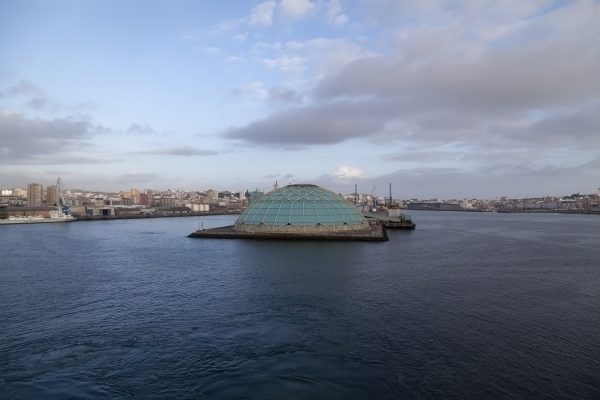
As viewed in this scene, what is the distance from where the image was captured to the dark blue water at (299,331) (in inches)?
417

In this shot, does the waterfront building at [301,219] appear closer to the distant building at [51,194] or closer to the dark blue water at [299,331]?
the dark blue water at [299,331]

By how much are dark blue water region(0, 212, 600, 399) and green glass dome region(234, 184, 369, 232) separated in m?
15.7

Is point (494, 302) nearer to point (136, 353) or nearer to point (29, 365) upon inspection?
point (136, 353)

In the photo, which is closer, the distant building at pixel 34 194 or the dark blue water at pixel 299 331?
the dark blue water at pixel 299 331

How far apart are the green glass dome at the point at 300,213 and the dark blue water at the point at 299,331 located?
15.7 metres

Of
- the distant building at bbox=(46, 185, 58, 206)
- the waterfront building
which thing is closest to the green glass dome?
the waterfront building

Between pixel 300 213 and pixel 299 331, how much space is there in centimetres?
3137

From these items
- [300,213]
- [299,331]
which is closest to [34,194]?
[300,213]

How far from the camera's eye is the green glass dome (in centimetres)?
4459

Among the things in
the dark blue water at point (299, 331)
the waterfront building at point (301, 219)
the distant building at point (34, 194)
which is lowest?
the dark blue water at point (299, 331)

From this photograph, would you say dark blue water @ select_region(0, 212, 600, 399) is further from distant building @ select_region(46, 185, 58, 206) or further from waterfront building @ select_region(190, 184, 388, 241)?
distant building @ select_region(46, 185, 58, 206)

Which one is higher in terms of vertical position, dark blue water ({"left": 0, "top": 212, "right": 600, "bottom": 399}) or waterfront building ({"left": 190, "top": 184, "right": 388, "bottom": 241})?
waterfront building ({"left": 190, "top": 184, "right": 388, "bottom": 241})

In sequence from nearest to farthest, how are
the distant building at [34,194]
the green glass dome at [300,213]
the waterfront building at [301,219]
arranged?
the waterfront building at [301,219] < the green glass dome at [300,213] < the distant building at [34,194]

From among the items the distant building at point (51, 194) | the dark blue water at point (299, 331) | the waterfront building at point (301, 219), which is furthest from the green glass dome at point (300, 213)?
the distant building at point (51, 194)
